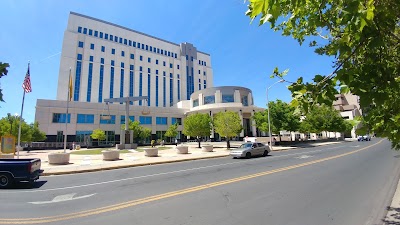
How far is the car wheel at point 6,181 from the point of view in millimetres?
11023

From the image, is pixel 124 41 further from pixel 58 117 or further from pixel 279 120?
pixel 279 120

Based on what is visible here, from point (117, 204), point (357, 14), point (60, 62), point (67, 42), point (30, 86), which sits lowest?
point (117, 204)

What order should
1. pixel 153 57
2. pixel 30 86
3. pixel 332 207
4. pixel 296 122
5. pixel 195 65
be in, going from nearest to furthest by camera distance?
pixel 332 207 < pixel 30 86 < pixel 296 122 < pixel 153 57 < pixel 195 65

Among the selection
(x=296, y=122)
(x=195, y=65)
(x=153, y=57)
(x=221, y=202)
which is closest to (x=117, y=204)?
(x=221, y=202)

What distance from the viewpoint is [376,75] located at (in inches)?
98.4

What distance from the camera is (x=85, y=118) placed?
5609 centimetres

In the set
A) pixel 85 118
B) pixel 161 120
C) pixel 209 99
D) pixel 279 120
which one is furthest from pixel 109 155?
pixel 209 99

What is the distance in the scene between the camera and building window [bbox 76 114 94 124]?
5516 cm

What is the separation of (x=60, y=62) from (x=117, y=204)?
242ft

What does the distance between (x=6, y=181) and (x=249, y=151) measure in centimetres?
1790

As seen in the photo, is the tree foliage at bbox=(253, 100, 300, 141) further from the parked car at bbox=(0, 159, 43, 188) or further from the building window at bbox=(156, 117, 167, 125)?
the parked car at bbox=(0, 159, 43, 188)

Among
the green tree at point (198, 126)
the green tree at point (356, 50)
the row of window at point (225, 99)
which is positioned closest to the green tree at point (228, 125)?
the green tree at point (198, 126)

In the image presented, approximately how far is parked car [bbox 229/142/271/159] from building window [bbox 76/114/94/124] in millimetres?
45779

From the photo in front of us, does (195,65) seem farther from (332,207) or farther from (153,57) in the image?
(332,207)
